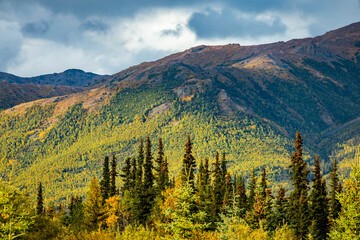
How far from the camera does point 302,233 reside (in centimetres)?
6694

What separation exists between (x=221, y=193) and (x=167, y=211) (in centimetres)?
5635

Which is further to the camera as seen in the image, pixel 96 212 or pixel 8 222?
pixel 96 212

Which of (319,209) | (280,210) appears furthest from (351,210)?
(280,210)

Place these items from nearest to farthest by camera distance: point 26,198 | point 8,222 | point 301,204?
point 8,222, point 26,198, point 301,204

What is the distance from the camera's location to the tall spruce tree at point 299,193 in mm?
59188

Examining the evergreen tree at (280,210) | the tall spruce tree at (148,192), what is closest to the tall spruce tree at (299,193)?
the evergreen tree at (280,210)

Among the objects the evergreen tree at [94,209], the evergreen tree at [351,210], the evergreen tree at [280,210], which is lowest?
the evergreen tree at [280,210]

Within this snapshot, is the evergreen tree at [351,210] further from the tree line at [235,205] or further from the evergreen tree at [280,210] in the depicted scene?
the evergreen tree at [280,210]

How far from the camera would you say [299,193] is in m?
62.2

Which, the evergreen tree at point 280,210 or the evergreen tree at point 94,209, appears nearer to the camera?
the evergreen tree at point 280,210

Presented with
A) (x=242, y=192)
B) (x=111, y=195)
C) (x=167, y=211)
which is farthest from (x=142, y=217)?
(x=167, y=211)

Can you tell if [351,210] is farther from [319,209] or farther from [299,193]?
[319,209]

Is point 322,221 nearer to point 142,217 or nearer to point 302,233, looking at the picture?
point 302,233

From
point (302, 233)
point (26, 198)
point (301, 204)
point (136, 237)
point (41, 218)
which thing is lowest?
point (302, 233)
